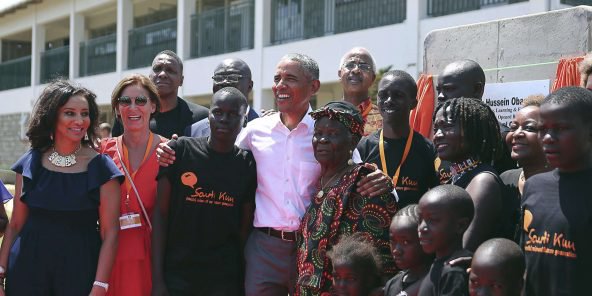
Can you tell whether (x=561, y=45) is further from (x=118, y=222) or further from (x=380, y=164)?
(x=118, y=222)

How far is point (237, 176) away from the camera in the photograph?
4.18 metres

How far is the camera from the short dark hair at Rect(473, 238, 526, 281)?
9.57ft

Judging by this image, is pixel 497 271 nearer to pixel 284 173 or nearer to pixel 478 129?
pixel 478 129

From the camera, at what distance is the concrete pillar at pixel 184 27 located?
18.9m

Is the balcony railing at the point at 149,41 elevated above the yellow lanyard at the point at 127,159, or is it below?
above

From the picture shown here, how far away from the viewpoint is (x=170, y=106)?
5.61 m

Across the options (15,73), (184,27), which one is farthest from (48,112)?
(15,73)

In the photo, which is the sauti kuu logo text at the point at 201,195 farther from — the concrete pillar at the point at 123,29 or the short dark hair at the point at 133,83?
the concrete pillar at the point at 123,29

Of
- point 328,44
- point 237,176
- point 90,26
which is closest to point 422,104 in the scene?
point 237,176

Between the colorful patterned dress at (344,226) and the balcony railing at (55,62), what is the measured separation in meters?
22.9

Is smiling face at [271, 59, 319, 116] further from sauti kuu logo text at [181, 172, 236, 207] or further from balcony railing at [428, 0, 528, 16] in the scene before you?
balcony railing at [428, 0, 528, 16]

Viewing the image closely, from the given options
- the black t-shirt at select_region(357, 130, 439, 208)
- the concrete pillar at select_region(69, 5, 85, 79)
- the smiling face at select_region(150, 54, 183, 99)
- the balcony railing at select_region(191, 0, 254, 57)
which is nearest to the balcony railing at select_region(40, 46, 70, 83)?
the concrete pillar at select_region(69, 5, 85, 79)

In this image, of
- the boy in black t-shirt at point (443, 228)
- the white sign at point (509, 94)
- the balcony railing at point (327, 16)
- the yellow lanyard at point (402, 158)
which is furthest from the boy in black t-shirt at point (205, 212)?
the balcony railing at point (327, 16)

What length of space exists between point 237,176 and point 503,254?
1757mm
